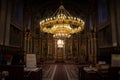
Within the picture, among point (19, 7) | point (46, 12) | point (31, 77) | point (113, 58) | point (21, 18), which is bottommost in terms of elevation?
point (31, 77)

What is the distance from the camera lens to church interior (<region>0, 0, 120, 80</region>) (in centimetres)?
534

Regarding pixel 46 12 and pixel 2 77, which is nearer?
pixel 2 77

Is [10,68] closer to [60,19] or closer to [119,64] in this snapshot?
[119,64]

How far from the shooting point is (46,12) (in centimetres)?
2219

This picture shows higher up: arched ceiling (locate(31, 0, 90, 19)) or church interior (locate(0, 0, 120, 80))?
arched ceiling (locate(31, 0, 90, 19))

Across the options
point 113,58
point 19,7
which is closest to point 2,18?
point 19,7

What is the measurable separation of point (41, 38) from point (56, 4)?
5.79 metres

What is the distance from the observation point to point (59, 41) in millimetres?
17297

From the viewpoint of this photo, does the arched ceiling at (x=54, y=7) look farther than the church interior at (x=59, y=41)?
Yes

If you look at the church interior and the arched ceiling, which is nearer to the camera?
the church interior

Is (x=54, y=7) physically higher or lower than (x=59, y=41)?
higher

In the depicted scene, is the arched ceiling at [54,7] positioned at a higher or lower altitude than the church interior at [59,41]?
higher

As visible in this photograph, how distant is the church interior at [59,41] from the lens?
5343 mm

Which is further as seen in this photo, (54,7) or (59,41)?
(54,7)
